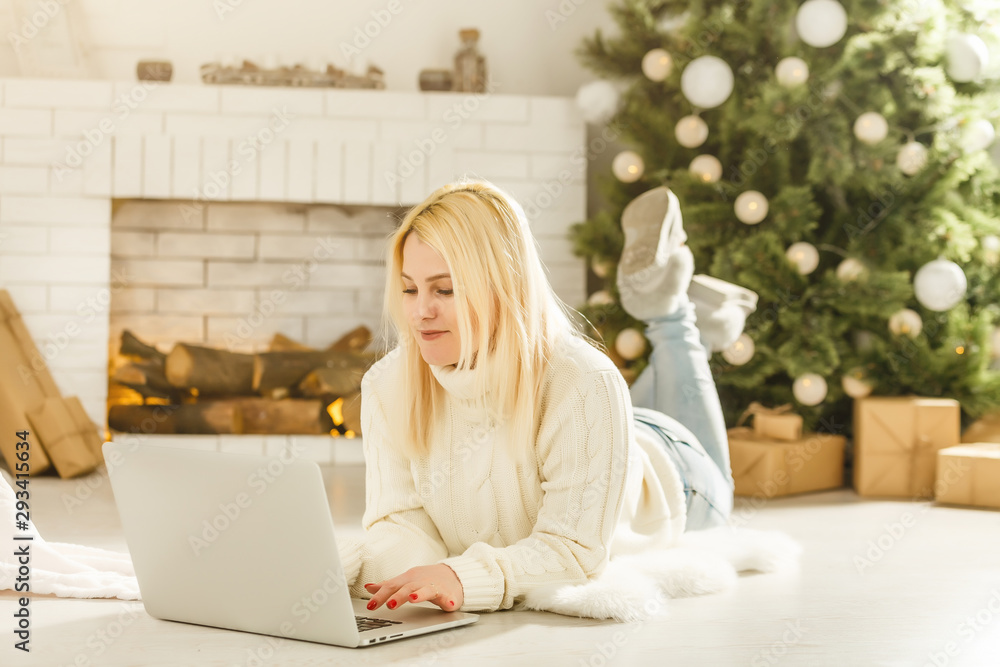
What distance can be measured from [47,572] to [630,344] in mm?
2055

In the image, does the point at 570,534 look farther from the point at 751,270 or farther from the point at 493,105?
the point at 493,105

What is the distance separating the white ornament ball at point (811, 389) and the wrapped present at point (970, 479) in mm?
392

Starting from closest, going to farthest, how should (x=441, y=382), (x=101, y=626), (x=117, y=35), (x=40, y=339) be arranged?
1. (x=101, y=626)
2. (x=441, y=382)
3. (x=40, y=339)
4. (x=117, y=35)

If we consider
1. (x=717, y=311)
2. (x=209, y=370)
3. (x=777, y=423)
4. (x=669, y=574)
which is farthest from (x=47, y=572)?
(x=777, y=423)

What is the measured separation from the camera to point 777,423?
332 cm

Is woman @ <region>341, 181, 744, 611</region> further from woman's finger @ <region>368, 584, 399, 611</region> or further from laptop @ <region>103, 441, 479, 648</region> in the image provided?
laptop @ <region>103, 441, 479, 648</region>

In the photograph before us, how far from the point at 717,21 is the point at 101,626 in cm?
268

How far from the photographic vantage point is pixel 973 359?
325 centimetres

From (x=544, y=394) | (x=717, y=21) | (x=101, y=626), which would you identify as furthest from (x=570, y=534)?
(x=717, y=21)

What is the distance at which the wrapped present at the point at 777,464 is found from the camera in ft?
10.5

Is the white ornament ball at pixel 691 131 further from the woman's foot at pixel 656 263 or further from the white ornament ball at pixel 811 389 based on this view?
the woman's foot at pixel 656 263

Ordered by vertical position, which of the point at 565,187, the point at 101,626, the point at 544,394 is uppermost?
the point at 565,187

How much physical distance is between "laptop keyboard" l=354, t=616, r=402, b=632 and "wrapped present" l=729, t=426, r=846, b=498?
75.1 inches

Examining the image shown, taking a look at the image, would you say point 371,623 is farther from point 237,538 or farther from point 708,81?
point 708,81
